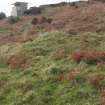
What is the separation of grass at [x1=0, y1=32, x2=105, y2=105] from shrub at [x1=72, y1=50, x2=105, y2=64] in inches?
12.0

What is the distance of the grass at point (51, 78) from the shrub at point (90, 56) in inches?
12.0

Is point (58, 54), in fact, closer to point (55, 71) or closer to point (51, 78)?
point (55, 71)

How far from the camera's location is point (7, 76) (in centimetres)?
1862

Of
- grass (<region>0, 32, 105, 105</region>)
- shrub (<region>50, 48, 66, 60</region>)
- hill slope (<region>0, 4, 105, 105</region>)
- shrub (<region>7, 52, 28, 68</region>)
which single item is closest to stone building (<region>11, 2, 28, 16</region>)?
hill slope (<region>0, 4, 105, 105</region>)

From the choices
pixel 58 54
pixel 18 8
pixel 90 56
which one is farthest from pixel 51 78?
pixel 18 8

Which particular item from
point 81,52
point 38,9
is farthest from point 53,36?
point 38,9

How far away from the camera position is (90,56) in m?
18.1

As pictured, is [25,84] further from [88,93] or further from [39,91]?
[88,93]

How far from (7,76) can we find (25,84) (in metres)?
2.33

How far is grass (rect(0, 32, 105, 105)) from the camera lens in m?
14.6

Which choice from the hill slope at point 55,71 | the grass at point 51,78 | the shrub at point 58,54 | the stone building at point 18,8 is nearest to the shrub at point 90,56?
the hill slope at point 55,71

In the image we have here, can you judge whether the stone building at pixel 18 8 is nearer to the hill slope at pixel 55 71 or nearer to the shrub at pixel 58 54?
the hill slope at pixel 55 71

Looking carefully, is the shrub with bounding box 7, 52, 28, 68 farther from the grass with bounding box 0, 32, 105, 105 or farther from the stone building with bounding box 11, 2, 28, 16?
the stone building with bounding box 11, 2, 28, 16

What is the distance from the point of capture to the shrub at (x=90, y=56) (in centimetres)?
1784
